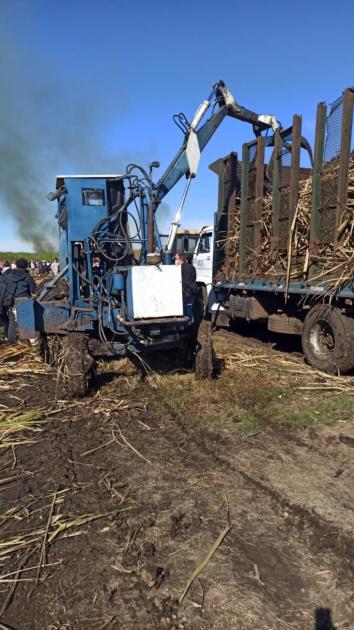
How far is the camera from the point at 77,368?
19.2ft

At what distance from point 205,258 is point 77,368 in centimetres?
603

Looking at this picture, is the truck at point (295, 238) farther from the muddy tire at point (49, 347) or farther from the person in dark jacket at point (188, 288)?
the muddy tire at point (49, 347)

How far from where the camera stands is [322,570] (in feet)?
Result: 9.01

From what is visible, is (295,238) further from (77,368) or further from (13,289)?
(13,289)

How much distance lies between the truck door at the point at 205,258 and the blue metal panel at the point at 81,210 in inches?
167

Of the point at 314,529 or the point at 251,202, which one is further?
the point at 251,202

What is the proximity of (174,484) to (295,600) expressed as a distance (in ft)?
4.66

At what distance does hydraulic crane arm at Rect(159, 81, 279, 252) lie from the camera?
8.07 m

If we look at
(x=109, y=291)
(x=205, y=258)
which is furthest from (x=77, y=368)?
(x=205, y=258)

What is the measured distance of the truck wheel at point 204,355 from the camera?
6441 mm

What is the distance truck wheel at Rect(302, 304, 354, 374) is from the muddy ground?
82 cm

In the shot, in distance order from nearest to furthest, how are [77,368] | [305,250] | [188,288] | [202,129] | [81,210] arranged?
[77,368], [188,288], [81,210], [305,250], [202,129]

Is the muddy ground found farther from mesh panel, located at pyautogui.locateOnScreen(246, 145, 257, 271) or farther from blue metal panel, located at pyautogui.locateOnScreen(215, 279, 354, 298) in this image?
mesh panel, located at pyautogui.locateOnScreen(246, 145, 257, 271)

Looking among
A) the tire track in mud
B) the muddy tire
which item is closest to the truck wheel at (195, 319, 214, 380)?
the muddy tire
